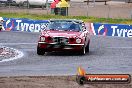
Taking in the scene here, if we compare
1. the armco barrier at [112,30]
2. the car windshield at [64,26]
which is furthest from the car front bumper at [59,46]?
the armco barrier at [112,30]

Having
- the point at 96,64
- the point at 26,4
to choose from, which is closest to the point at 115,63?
the point at 96,64

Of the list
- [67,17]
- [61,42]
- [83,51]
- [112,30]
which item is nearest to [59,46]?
[61,42]

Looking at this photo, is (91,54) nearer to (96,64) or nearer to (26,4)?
(96,64)

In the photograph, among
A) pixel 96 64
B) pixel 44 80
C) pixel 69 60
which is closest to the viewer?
pixel 44 80

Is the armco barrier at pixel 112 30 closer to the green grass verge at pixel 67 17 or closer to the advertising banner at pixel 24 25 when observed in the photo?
the advertising banner at pixel 24 25

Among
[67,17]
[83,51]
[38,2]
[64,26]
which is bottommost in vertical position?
[38,2]

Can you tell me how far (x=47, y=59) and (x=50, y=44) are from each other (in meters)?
1.47

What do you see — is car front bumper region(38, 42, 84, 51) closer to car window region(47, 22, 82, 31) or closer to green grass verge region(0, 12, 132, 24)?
car window region(47, 22, 82, 31)

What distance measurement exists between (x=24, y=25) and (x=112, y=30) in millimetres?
6551

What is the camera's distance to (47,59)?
17.1m

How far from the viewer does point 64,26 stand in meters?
19.6

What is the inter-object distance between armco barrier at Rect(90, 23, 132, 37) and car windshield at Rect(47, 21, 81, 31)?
36.9 feet

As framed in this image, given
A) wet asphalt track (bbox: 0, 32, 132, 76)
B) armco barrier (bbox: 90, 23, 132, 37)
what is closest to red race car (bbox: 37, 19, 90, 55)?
wet asphalt track (bbox: 0, 32, 132, 76)

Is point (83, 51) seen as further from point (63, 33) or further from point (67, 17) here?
point (67, 17)
